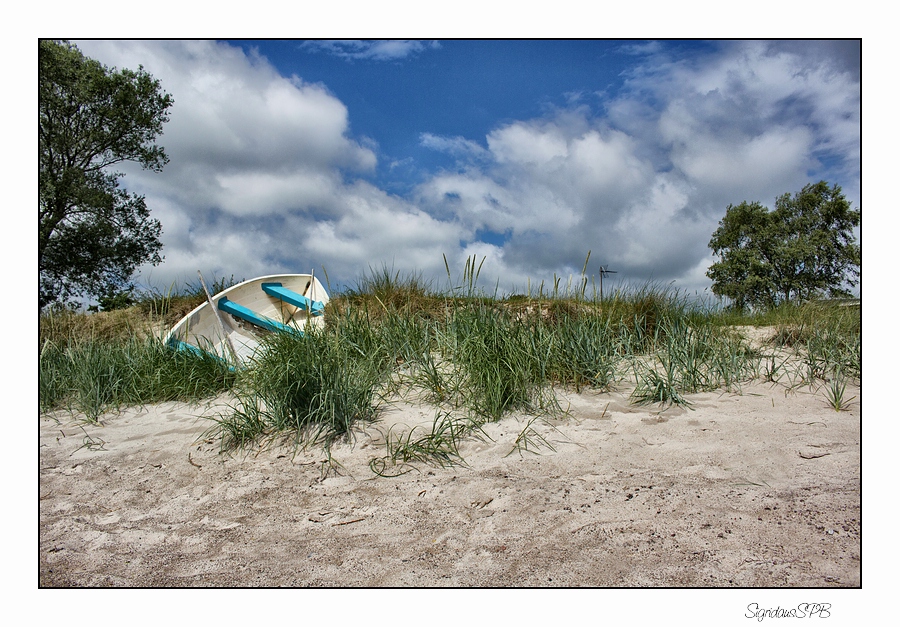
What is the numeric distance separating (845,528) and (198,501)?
312 cm

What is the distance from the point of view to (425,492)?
107 inches

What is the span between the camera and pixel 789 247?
18594 millimetres

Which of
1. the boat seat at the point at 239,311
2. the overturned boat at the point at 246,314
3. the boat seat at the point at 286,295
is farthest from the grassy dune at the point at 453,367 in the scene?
the boat seat at the point at 286,295

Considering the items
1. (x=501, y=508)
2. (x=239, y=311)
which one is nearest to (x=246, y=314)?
Result: (x=239, y=311)

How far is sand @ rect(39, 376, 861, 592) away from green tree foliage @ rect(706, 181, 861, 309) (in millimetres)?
16484

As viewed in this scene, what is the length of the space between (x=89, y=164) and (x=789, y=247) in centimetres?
2263

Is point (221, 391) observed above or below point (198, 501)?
above

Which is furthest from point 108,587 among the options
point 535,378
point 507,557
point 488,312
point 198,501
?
point 488,312

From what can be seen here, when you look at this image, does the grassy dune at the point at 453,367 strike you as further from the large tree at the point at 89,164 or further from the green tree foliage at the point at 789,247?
the green tree foliage at the point at 789,247

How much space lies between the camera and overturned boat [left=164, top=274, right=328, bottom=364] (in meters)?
5.95

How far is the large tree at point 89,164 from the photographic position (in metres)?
13.0

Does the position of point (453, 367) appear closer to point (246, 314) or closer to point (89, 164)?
point (246, 314)

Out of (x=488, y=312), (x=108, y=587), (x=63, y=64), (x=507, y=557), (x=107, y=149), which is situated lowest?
(x=108, y=587)

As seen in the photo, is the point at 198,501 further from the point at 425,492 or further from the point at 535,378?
the point at 535,378
